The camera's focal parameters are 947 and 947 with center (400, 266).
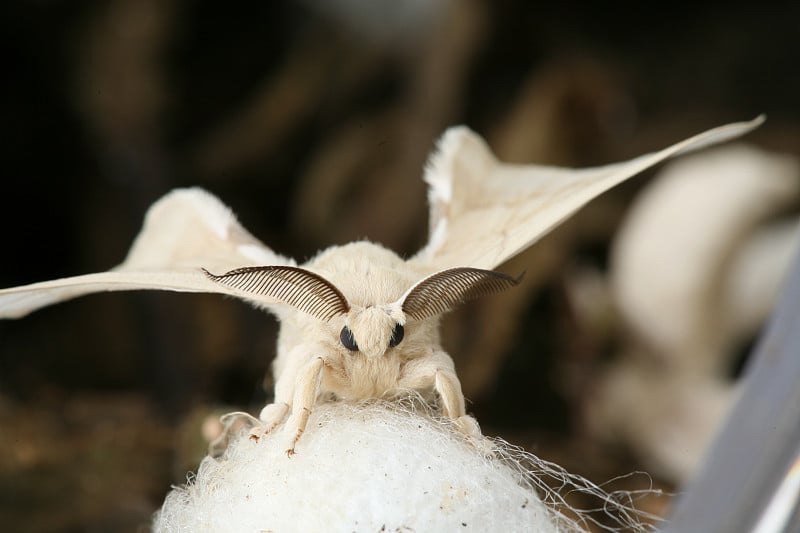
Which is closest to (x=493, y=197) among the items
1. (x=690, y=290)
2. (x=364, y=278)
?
(x=364, y=278)

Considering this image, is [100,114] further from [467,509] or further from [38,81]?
[467,509]

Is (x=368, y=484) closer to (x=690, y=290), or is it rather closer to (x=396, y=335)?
(x=396, y=335)

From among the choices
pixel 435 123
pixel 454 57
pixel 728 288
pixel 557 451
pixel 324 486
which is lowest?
pixel 557 451

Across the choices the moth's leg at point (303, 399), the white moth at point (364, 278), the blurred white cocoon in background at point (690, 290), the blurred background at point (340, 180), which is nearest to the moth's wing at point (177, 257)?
the white moth at point (364, 278)

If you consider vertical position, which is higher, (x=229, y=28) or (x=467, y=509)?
→ (x=229, y=28)

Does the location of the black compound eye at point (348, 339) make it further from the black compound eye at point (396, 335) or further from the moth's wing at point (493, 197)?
the moth's wing at point (493, 197)

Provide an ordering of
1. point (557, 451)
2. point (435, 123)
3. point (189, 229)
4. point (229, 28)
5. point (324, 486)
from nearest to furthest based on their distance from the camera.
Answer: point (324, 486)
point (189, 229)
point (557, 451)
point (435, 123)
point (229, 28)

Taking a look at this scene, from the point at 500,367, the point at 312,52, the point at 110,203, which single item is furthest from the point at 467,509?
the point at 312,52

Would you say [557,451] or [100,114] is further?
[100,114]
